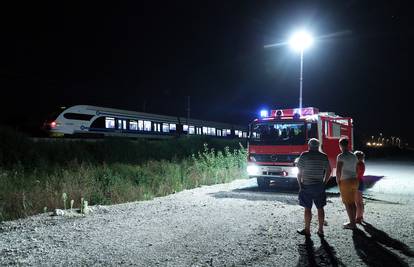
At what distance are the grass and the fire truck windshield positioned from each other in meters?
3.40

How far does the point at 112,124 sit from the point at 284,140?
883 inches

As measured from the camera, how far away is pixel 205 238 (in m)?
7.30

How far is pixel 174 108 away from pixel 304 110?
151 ft

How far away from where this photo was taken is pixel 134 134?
35.6m

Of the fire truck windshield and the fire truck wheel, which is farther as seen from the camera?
the fire truck wheel

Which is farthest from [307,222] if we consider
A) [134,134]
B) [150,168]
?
[134,134]

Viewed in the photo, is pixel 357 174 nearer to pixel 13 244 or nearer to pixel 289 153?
pixel 289 153

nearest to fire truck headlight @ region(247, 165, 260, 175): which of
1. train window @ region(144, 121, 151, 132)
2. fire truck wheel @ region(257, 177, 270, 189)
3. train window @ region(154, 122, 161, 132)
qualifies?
fire truck wheel @ region(257, 177, 270, 189)

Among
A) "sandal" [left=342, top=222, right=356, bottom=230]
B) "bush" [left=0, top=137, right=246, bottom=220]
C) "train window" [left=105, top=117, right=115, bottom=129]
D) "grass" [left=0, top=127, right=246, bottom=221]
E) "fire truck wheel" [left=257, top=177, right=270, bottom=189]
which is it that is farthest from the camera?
"train window" [left=105, top=117, right=115, bottom=129]

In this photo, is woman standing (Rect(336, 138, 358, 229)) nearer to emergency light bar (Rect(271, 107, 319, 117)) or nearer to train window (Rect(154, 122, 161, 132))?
emergency light bar (Rect(271, 107, 319, 117))

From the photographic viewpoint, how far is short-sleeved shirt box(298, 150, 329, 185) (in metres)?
7.47

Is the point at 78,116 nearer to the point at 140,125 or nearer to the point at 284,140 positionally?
the point at 140,125

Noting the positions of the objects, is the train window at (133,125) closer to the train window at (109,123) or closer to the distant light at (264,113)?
the train window at (109,123)

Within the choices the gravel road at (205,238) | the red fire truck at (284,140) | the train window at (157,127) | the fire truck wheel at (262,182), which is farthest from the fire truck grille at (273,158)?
the train window at (157,127)
